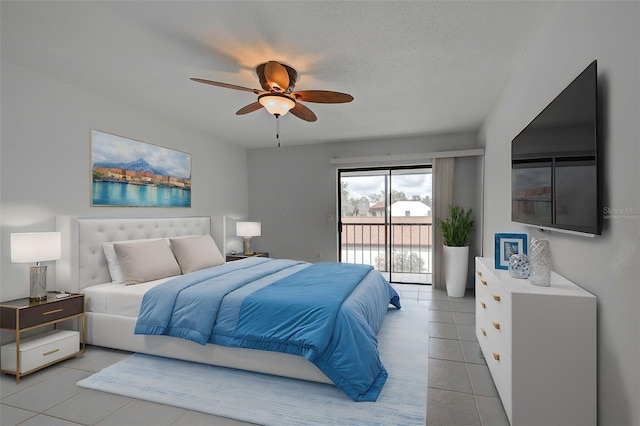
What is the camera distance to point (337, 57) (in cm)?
267

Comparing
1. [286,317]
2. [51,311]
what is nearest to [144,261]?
[51,311]

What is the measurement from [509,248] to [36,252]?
11.9 feet

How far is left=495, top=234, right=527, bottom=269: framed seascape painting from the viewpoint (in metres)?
2.37

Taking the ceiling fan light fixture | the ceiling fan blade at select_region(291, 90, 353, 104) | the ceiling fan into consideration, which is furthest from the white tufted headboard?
the ceiling fan blade at select_region(291, 90, 353, 104)

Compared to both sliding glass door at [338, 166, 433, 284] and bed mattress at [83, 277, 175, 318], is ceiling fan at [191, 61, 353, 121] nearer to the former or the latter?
bed mattress at [83, 277, 175, 318]

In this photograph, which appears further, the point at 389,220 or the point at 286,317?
the point at 389,220

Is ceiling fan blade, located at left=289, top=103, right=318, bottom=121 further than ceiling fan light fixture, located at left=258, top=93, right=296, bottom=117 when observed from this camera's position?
Yes

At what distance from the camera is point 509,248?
237 centimetres

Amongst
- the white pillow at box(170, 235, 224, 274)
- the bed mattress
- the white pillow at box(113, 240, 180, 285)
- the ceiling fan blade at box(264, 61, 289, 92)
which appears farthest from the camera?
the white pillow at box(170, 235, 224, 274)

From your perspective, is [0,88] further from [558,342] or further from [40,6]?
[558,342]

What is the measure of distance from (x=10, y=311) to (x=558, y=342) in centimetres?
362

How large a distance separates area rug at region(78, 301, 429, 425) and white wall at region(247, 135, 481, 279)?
3.27 metres

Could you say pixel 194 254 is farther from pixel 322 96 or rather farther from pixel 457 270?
pixel 457 270

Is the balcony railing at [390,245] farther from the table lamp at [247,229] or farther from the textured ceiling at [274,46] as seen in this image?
the textured ceiling at [274,46]
